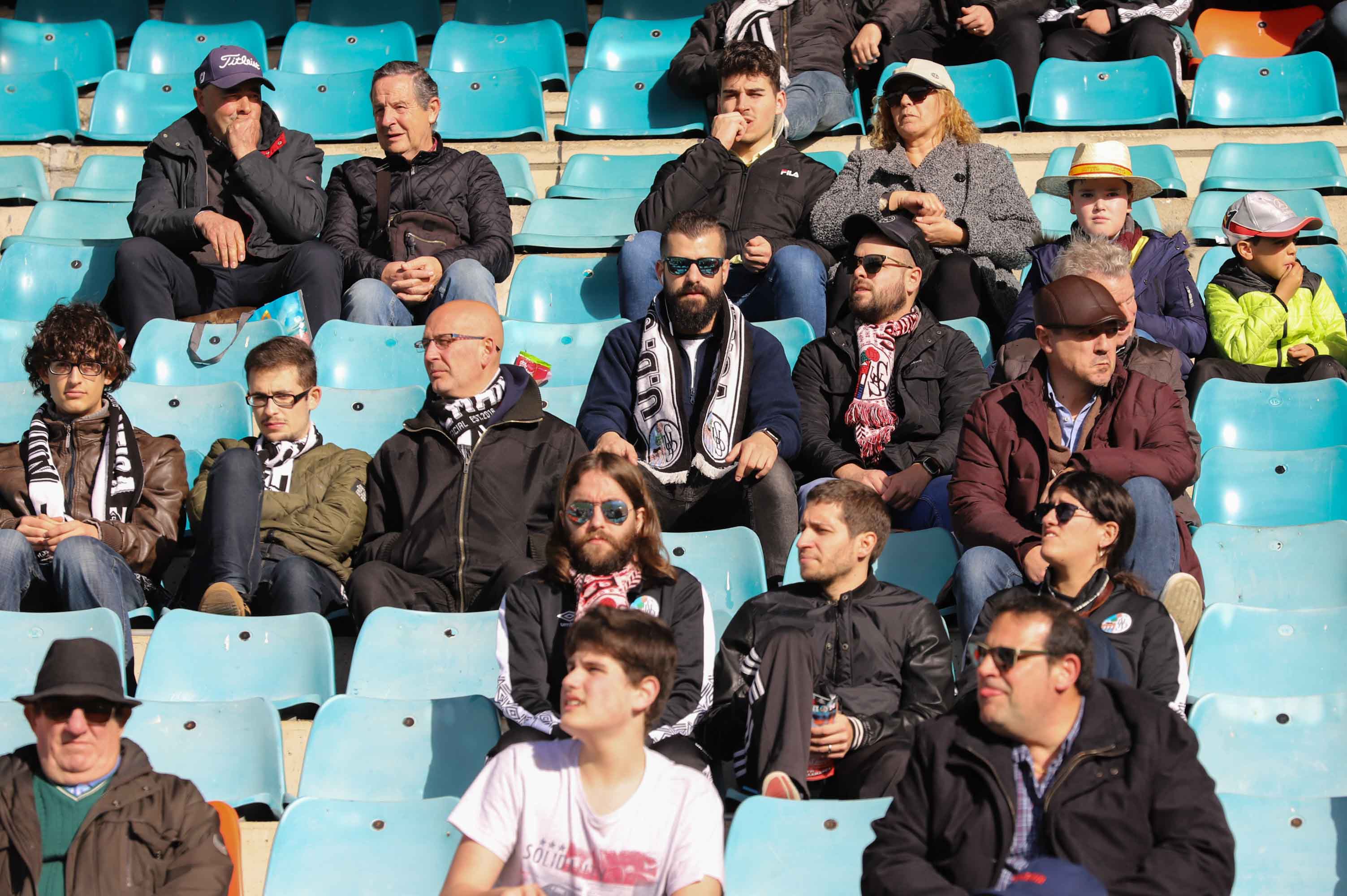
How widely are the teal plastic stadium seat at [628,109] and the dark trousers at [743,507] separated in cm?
288

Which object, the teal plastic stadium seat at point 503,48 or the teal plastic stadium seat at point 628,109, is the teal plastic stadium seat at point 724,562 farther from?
the teal plastic stadium seat at point 503,48

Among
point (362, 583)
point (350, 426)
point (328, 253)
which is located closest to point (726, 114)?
point (328, 253)

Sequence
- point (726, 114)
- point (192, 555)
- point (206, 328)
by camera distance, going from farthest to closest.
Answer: point (726, 114) < point (206, 328) < point (192, 555)

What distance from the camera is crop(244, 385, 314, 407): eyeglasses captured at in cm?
470

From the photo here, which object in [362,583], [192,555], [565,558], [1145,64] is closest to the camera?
[565,558]

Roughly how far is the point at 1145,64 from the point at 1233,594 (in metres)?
3.42

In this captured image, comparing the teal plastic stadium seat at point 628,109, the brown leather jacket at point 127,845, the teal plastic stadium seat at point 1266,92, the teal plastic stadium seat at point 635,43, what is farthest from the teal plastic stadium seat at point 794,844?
the teal plastic stadium seat at point 635,43

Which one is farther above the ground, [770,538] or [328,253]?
[328,253]

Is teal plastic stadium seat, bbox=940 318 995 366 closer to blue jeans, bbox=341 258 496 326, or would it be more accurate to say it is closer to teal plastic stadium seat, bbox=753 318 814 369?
teal plastic stadium seat, bbox=753 318 814 369

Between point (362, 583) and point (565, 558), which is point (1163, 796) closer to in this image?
point (565, 558)

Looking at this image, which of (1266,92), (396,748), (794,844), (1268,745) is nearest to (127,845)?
(396,748)

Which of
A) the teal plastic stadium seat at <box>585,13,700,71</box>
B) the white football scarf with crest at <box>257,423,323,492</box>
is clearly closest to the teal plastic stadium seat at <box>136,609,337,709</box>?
A: the white football scarf with crest at <box>257,423,323,492</box>

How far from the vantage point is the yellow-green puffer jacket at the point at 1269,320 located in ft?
17.7

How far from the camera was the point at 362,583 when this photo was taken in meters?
4.25
